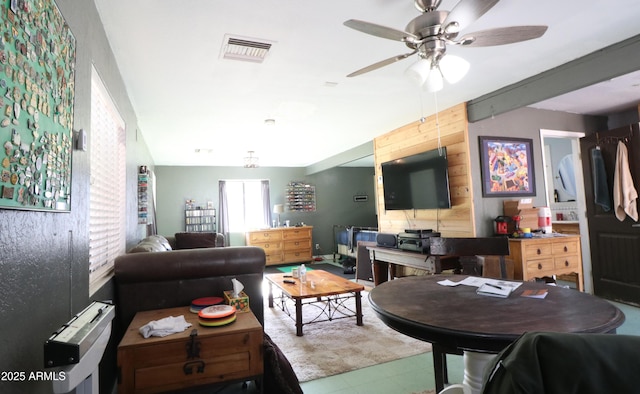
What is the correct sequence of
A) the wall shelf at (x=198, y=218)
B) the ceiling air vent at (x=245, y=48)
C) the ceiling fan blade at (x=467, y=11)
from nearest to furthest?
the ceiling fan blade at (x=467, y=11) → the ceiling air vent at (x=245, y=48) → the wall shelf at (x=198, y=218)

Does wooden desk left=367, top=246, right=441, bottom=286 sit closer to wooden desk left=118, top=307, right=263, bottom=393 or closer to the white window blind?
wooden desk left=118, top=307, right=263, bottom=393

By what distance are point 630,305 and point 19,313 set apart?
5.37m

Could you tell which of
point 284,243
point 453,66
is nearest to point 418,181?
point 453,66

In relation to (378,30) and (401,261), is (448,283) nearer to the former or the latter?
(378,30)

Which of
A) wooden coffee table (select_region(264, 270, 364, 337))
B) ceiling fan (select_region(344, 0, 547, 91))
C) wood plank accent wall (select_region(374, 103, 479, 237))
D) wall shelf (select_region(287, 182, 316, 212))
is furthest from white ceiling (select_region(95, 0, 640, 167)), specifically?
wall shelf (select_region(287, 182, 316, 212))

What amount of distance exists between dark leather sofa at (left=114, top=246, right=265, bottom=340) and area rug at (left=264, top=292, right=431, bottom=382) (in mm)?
585

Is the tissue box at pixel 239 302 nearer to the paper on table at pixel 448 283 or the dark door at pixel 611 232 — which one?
the paper on table at pixel 448 283

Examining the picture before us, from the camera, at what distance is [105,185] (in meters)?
2.42

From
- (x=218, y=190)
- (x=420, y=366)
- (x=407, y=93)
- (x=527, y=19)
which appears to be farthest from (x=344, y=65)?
(x=218, y=190)

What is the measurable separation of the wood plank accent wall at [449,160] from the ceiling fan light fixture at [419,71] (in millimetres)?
2103

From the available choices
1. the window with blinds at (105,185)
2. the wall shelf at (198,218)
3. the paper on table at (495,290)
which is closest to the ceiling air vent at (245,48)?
the window with blinds at (105,185)

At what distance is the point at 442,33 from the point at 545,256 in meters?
2.92

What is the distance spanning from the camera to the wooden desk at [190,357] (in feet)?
5.53

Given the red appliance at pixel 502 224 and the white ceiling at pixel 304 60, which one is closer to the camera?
the white ceiling at pixel 304 60
